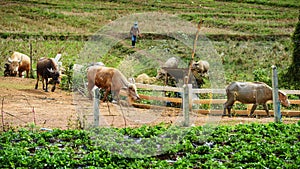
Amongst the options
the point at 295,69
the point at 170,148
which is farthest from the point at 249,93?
the point at 295,69

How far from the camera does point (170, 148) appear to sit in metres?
11.3

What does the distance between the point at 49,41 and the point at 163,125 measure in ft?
78.8

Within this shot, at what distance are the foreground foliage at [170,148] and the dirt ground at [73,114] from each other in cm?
90

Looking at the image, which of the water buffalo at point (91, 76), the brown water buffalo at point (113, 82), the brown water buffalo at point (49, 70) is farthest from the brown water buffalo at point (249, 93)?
the brown water buffalo at point (49, 70)

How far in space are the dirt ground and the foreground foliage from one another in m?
0.90

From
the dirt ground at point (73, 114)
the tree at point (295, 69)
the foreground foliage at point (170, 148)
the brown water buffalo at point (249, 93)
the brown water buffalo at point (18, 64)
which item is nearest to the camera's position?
the foreground foliage at point (170, 148)

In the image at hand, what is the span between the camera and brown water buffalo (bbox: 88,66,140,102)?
15059mm

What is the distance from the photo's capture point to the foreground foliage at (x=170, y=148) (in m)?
10.5

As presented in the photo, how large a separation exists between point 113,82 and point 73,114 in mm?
1735

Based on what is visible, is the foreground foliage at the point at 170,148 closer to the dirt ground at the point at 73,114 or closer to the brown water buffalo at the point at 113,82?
the dirt ground at the point at 73,114

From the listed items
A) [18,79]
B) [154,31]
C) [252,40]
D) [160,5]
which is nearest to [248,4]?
[160,5]

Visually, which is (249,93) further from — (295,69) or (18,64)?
(18,64)

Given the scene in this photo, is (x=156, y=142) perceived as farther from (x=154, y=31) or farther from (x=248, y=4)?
(x=248, y=4)

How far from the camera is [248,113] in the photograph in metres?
15.9
